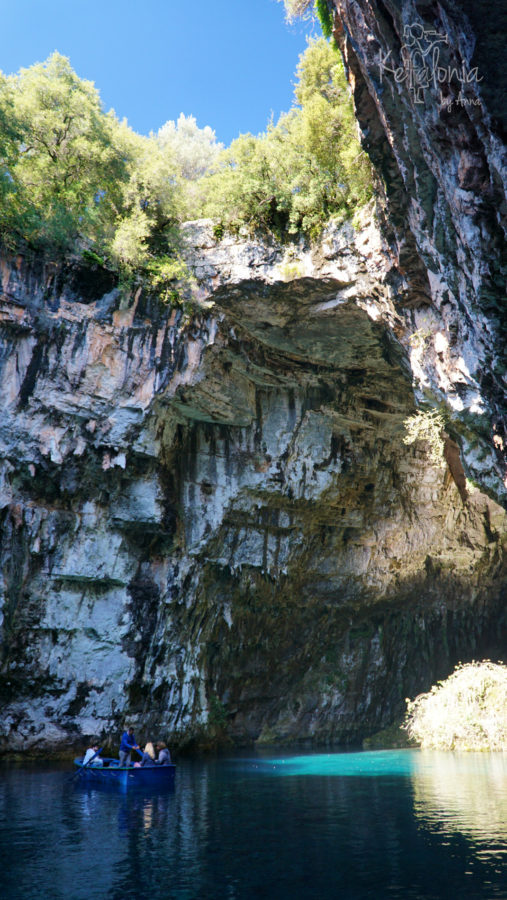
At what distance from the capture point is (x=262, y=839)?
922 cm

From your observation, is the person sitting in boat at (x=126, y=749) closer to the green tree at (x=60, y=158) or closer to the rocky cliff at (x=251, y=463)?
the rocky cliff at (x=251, y=463)

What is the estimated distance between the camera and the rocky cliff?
562 inches

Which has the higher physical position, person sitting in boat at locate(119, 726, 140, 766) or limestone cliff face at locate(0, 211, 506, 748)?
limestone cliff face at locate(0, 211, 506, 748)

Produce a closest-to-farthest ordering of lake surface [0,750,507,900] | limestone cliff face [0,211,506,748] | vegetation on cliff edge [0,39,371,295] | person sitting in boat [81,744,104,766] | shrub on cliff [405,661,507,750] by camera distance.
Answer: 1. lake surface [0,750,507,900]
2. person sitting in boat [81,744,104,766]
3. vegetation on cliff edge [0,39,371,295]
4. limestone cliff face [0,211,506,748]
5. shrub on cliff [405,661,507,750]

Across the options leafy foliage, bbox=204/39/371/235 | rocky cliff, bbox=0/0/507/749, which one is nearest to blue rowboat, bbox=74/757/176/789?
rocky cliff, bbox=0/0/507/749

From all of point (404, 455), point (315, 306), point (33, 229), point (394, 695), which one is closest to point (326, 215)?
point (315, 306)

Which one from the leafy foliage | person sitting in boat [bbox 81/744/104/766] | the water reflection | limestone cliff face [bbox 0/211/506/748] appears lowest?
the water reflection

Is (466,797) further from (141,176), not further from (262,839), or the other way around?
(141,176)

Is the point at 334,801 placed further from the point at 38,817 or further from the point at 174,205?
the point at 174,205

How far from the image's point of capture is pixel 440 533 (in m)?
26.9

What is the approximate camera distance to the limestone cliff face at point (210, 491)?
19.6 meters

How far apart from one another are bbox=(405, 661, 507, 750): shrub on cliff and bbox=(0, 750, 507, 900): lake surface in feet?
22.2

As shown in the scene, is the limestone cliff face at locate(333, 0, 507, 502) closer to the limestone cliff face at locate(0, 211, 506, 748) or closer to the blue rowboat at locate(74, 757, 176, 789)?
the limestone cliff face at locate(0, 211, 506, 748)

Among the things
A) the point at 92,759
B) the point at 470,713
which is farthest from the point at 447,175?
the point at 470,713
